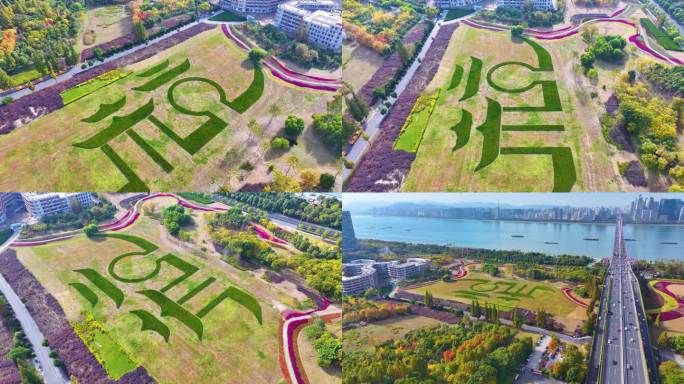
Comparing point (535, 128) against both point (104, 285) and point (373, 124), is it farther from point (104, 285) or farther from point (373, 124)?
point (104, 285)

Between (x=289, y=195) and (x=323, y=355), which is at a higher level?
(x=289, y=195)

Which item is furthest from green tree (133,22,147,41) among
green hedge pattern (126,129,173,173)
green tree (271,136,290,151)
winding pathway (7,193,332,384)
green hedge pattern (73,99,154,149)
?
green tree (271,136,290,151)

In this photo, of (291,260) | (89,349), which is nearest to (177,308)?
(89,349)

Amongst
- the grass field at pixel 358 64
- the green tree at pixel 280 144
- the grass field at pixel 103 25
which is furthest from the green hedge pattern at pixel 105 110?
the grass field at pixel 358 64

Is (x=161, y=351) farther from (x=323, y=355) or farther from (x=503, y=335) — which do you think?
(x=503, y=335)

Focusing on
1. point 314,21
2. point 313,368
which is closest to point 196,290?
point 313,368

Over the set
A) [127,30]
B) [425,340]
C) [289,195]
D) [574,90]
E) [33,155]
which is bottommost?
[425,340]
